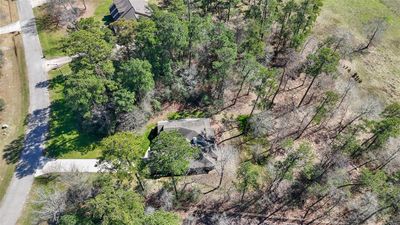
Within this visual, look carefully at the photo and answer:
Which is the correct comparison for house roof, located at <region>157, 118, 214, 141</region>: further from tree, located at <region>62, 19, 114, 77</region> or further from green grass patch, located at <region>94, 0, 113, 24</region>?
green grass patch, located at <region>94, 0, 113, 24</region>

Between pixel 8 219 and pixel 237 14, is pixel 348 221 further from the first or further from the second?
pixel 237 14

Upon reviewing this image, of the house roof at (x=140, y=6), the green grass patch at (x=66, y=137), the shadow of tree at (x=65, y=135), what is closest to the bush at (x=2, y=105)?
the green grass patch at (x=66, y=137)

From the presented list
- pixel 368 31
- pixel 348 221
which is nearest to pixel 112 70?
pixel 348 221

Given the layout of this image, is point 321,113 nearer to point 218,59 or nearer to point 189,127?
point 218,59

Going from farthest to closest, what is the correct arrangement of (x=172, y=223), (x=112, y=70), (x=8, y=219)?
(x=112, y=70) → (x=8, y=219) → (x=172, y=223)

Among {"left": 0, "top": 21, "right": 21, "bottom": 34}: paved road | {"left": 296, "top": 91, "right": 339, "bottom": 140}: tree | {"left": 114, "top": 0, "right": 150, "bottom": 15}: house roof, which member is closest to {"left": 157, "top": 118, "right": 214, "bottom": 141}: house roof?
{"left": 296, "top": 91, "right": 339, "bottom": 140}: tree

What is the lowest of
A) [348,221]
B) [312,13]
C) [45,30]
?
[348,221]

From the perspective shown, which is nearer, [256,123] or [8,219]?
[8,219]
